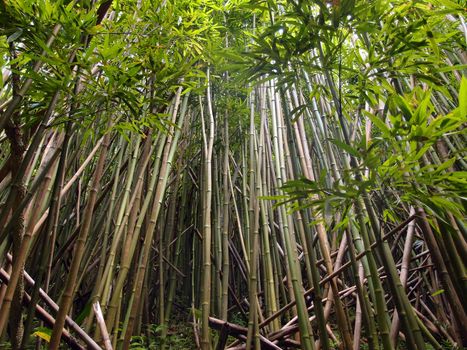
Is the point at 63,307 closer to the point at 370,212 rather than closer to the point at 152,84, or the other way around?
the point at 152,84

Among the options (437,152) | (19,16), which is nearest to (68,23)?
(19,16)

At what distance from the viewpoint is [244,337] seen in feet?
5.45

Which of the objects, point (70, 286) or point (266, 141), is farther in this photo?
point (266, 141)

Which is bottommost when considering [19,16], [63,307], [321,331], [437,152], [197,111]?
[321,331]

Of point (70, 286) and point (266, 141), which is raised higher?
point (266, 141)

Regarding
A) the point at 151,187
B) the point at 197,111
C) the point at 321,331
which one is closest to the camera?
the point at 321,331

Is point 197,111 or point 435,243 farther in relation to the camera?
point 197,111

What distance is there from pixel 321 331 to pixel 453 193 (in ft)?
1.88

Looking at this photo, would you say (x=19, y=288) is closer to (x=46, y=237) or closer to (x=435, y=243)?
(x=46, y=237)

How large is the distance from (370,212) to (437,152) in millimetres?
607

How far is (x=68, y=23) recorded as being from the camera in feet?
3.21

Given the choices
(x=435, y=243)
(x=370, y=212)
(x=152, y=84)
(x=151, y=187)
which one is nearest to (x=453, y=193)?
(x=370, y=212)

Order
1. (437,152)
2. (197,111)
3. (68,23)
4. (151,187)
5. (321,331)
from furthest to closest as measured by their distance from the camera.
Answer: (197,111) → (151,187) → (437,152) → (321,331) → (68,23)

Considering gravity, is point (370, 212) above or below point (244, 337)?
above
